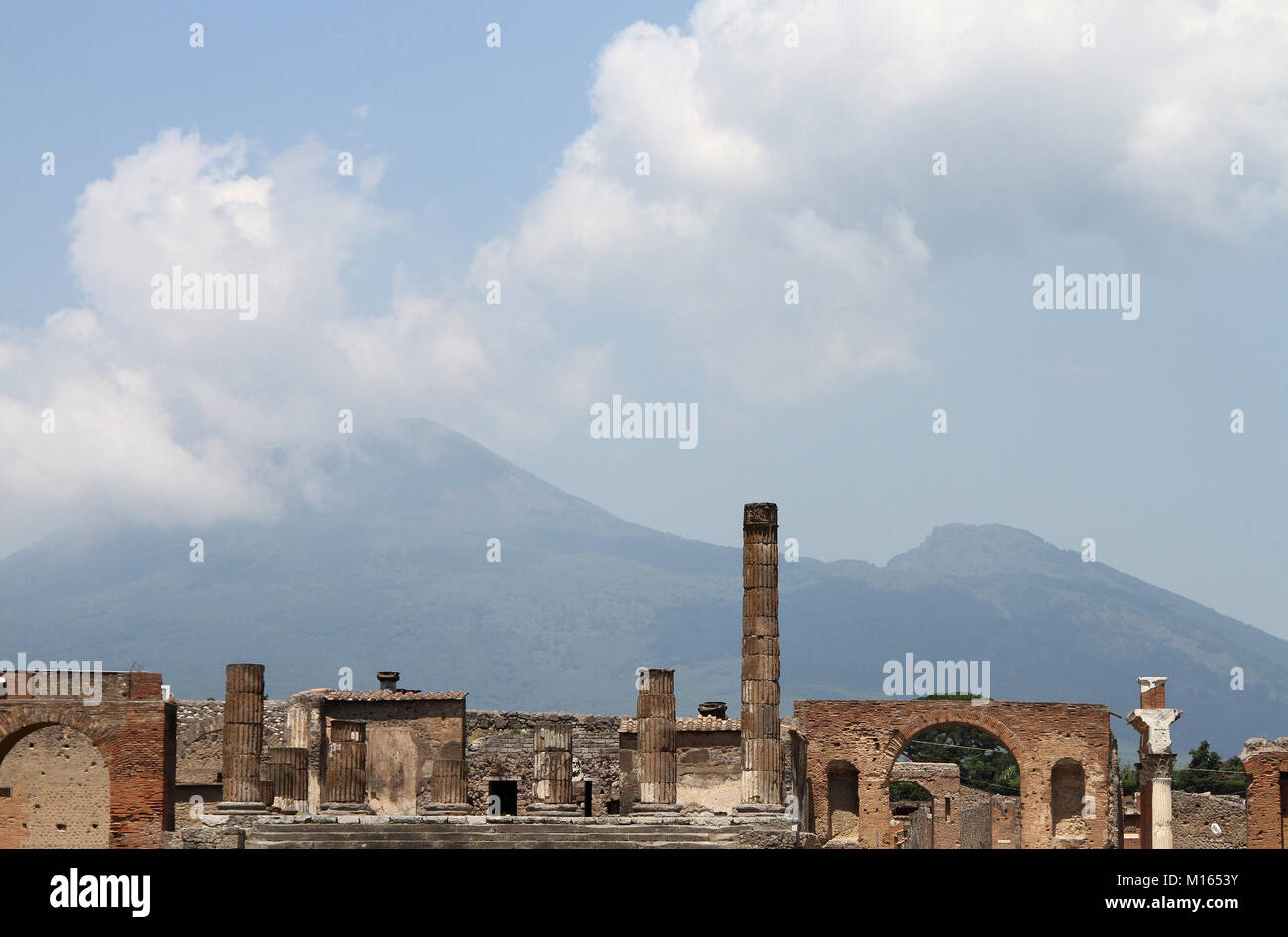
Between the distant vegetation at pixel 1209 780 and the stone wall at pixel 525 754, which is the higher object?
the stone wall at pixel 525 754

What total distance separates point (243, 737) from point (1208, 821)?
29826 mm

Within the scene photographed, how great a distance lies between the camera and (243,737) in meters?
37.8

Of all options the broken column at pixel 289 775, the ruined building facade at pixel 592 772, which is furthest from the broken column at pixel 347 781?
the broken column at pixel 289 775

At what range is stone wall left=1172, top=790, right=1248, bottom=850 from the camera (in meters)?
54.6

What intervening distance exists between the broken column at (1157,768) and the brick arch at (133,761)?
21.0m

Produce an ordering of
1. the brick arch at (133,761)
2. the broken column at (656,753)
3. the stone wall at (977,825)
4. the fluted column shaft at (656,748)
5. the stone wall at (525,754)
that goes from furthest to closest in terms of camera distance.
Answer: the stone wall at (977,825)
the stone wall at (525,754)
the fluted column shaft at (656,748)
the broken column at (656,753)
the brick arch at (133,761)

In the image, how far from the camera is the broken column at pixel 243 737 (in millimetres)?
37250

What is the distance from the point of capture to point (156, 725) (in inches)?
1455

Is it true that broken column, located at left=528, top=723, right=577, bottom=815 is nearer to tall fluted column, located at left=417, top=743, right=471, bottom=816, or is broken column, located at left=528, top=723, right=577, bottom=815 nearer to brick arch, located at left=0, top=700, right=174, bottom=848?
tall fluted column, located at left=417, top=743, right=471, bottom=816

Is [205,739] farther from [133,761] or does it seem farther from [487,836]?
[487,836]

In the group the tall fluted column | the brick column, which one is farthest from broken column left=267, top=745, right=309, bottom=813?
the brick column

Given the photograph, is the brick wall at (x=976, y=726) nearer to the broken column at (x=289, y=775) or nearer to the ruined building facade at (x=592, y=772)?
the ruined building facade at (x=592, y=772)

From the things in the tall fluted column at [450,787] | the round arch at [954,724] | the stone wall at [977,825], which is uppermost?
the round arch at [954,724]

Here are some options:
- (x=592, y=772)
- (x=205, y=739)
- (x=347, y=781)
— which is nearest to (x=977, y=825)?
(x=592, y=772)
